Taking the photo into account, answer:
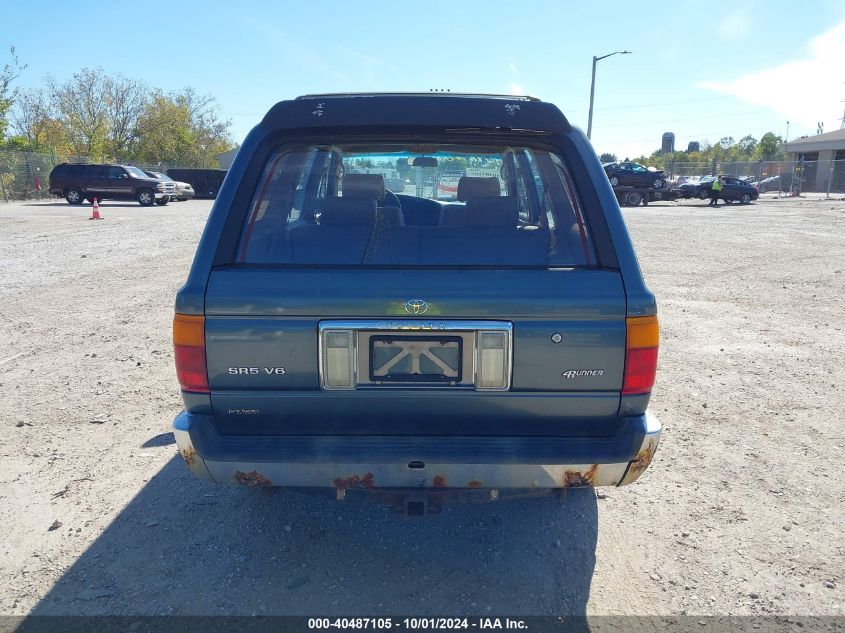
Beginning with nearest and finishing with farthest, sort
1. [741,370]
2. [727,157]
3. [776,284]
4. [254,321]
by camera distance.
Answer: [254,321] < [741,370] < [776,284] < [727,157]

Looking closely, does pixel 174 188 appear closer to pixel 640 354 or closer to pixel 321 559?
pixel 321 559

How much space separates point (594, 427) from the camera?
2451 millimetres

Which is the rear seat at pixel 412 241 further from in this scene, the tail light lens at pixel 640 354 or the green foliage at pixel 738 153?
the green foliage at pixel 738 153

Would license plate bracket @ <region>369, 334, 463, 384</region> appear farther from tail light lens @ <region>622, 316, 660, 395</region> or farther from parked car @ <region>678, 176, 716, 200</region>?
parked car @ <region>678, 176, 716, 200</region>

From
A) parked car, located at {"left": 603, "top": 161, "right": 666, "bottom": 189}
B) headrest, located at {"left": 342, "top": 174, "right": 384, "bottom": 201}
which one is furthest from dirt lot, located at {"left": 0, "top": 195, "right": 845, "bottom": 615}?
parked car, located at {"left": 603, "top": 161, "right": 666, "bottom": 189}

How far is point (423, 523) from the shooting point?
125 inches

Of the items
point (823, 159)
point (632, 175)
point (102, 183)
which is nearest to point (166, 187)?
point (102, 183)

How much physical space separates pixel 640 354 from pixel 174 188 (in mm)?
31508

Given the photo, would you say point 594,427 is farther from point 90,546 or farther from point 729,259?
point 729,259

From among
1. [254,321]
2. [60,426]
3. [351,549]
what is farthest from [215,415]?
[60,426]

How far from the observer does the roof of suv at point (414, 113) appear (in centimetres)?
254

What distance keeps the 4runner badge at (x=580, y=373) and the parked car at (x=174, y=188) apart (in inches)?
1191

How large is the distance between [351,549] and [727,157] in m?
116

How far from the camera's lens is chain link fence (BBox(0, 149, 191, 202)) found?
97.0 ft
